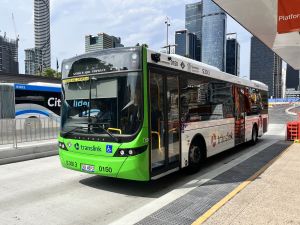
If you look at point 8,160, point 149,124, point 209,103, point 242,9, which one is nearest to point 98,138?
point 149,124

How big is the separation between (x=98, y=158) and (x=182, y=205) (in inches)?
79.6

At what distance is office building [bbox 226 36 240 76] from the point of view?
38934mm

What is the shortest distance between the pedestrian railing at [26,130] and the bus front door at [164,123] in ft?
22.0

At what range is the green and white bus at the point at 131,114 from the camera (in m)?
5.99

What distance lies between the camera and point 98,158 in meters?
6.29

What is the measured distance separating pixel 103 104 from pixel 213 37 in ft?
105

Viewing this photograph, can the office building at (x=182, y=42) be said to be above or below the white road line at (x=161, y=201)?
above

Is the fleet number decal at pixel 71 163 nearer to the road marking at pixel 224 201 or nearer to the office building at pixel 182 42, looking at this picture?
the road marking at pixel 224 201

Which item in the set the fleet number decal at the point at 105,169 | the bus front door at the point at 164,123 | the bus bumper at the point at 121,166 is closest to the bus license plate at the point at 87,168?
the bus bumper at the point at 121,166

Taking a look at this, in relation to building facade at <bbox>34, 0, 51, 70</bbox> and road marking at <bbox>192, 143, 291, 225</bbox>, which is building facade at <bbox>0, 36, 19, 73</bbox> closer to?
building facade at <bbox>34, 0, 51, 70</bbox>

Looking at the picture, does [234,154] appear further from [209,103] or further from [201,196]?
[201,196]

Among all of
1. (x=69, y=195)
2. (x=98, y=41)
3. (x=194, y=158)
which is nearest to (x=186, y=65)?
(x=194, y=158)

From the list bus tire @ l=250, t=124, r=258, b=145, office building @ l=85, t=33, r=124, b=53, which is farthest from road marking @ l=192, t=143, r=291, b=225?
office building @ l=85, t=33, r=124, b=53

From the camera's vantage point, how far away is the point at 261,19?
1223 centimetres
